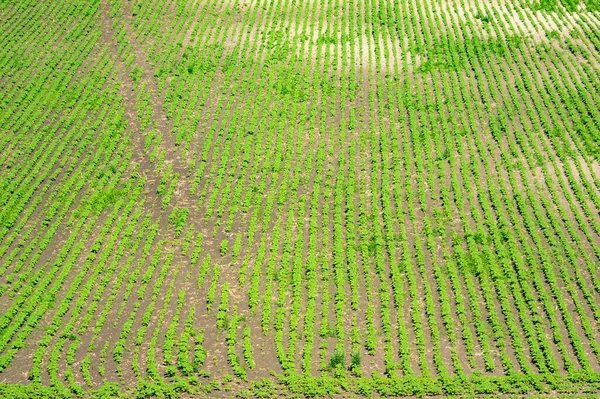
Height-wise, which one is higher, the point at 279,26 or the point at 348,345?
the point at 279,26

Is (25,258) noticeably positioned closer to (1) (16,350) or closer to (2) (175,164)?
(1) (16,350)

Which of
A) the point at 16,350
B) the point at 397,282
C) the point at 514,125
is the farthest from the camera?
the point at 514,125

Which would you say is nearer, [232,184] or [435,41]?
[232,184]

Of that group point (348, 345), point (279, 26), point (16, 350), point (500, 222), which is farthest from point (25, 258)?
point (279, 26)

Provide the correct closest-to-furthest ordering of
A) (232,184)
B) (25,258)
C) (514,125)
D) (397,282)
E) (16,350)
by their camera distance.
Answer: (16,350) → (397,282) → (25,258) → (232,184) → (514,125)

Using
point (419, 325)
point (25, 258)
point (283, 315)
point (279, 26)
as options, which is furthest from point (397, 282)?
point (279, 26)

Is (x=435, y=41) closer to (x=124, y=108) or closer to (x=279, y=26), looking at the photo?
(x=279, y=26)
